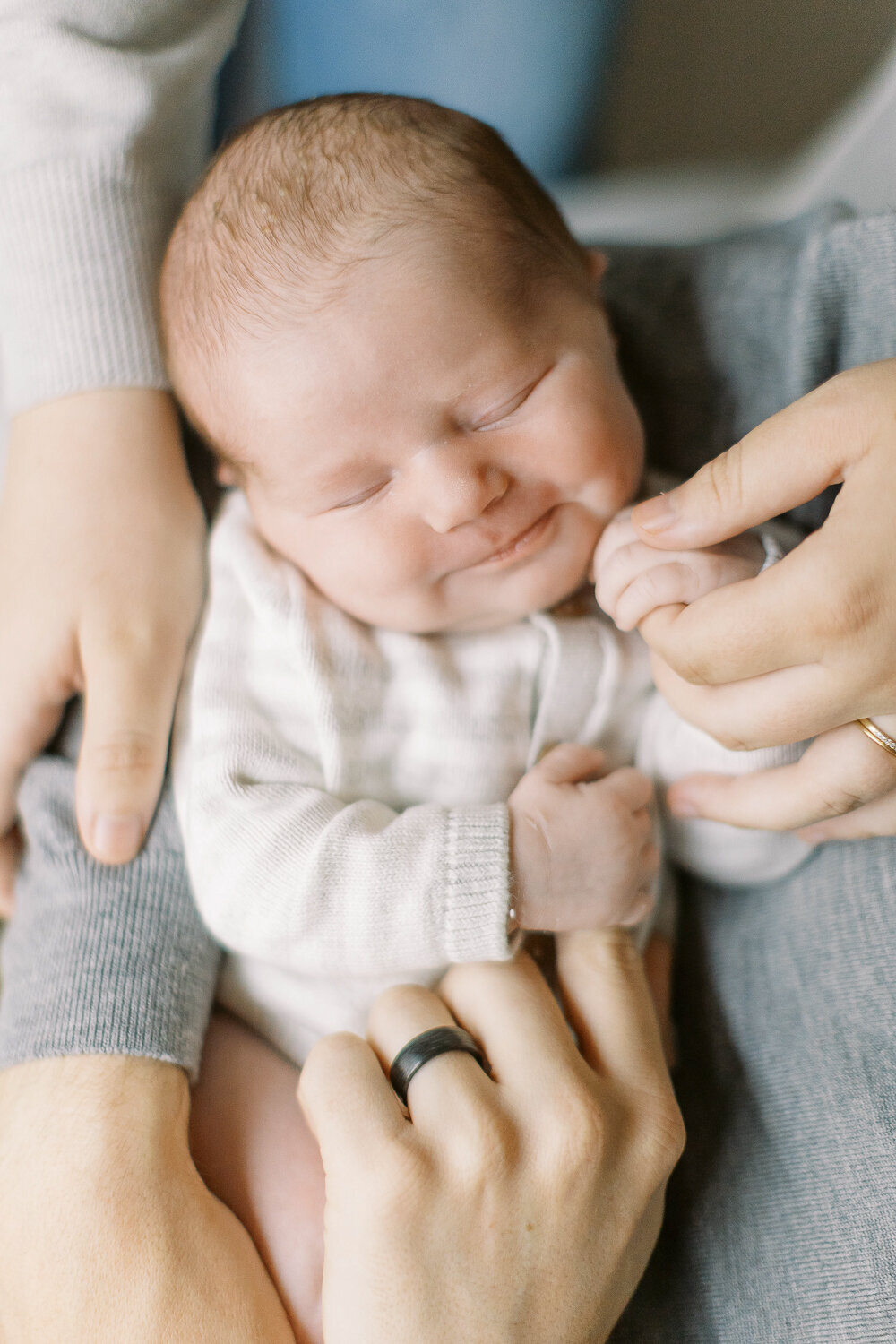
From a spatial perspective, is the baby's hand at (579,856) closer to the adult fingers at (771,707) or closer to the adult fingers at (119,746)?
the adult fingers at (771,707)

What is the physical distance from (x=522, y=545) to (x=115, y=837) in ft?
1.67

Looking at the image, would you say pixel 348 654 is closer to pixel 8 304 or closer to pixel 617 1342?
pixel 8 304

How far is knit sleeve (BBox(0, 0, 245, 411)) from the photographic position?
37.8 inches

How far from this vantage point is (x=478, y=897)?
0.85 m

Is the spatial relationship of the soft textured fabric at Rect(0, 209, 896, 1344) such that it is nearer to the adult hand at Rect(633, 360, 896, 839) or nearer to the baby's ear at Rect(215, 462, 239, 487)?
the adult hand at Rect(633, 360, 896, 839)

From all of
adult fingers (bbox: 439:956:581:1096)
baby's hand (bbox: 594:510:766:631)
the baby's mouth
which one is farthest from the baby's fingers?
adult fingers (bbox: 439:956:581:1096)

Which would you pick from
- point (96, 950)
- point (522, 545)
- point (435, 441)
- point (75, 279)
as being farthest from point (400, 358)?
point (96, 950)

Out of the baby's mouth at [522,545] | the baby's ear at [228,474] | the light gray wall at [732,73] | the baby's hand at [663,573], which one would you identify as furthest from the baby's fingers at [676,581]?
the light gray wall at [732,73]

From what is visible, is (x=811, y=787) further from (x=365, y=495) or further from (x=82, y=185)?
(x=82, y=185)

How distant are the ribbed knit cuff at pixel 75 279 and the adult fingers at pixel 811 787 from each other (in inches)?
30.6

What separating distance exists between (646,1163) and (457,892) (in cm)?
28

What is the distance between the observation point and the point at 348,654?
986 mm

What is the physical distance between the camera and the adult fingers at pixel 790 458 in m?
0.66

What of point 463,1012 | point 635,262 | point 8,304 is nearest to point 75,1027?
point 463,1012
